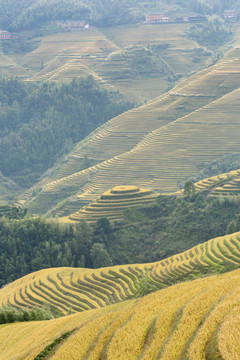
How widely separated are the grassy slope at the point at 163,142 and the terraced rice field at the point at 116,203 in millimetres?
12072

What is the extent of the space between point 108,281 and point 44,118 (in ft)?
234

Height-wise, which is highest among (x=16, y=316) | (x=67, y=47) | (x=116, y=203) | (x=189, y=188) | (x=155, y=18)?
(x=155, y=18)

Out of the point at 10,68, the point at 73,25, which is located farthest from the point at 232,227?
the point at 73,25

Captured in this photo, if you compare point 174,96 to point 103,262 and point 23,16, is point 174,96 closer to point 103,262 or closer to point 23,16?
point 103,262

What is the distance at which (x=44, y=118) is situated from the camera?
102 meters

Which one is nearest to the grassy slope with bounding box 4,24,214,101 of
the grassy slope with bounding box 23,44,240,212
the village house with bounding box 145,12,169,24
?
the village house with bounding box 145,12,169,24

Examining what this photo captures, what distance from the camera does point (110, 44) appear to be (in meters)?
125

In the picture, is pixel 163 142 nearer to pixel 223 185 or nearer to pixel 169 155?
pixel 169 155

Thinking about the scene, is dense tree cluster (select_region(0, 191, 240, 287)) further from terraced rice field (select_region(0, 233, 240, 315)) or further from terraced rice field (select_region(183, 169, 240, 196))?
terraced rice field (select_region(0, 233, 240, 315))

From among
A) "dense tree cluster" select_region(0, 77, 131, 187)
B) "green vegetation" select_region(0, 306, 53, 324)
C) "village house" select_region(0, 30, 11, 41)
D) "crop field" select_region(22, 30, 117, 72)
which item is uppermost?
"village house" select_region(0, 30, 11, 41)

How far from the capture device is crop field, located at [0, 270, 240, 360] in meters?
8.83

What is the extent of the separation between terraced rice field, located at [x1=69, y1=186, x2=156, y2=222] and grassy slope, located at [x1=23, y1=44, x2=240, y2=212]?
12.1 meters

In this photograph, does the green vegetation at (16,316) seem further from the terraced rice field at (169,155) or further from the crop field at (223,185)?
the terraced rice field at (169,155)

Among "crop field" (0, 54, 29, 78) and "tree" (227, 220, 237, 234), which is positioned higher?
"crop field" (0, 54, 29, 78)
